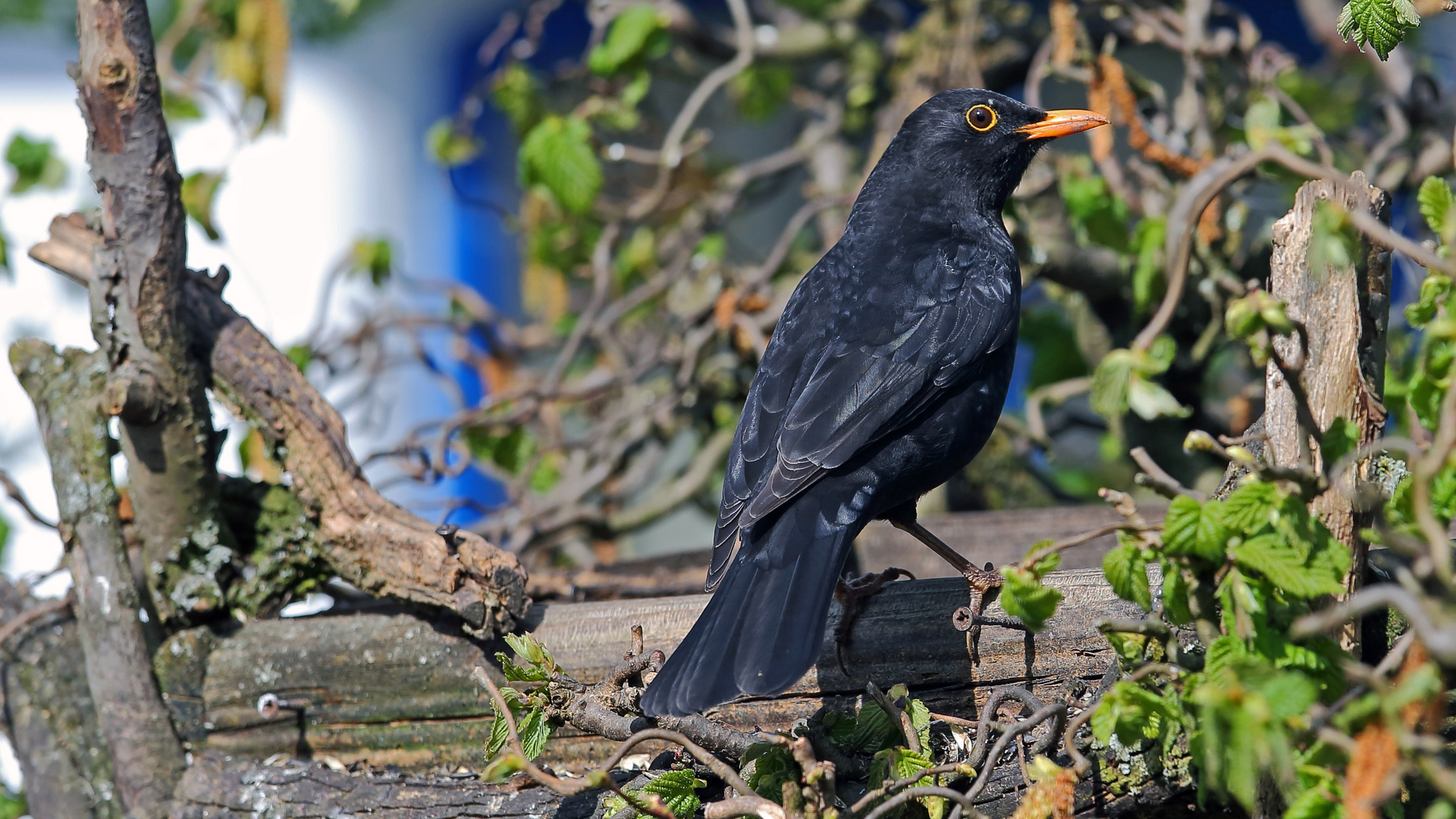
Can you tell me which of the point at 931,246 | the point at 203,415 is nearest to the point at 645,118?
the point at 931,246

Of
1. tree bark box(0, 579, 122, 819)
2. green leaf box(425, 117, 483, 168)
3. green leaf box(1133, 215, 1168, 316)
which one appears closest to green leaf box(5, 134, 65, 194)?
green leaf box(425, 117, 483, 168)

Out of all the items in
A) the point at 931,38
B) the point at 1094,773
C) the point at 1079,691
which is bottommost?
the point at 1094,773

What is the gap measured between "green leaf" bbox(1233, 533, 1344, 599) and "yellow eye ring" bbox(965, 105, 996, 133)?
2.04 m

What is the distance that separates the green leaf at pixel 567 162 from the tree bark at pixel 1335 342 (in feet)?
9.75

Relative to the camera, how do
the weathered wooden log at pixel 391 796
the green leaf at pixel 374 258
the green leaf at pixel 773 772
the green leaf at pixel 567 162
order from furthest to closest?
the green leaf at pixel 374 258 < the green leaf at pixel 567 162 < the weathered wooden log at pixel 391 796 < the green leaf at pixel 773 772

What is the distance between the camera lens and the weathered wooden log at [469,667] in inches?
87.4

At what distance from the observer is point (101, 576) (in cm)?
279

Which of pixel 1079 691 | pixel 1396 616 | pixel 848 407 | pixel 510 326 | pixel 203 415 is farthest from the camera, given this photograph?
pixel 510 326

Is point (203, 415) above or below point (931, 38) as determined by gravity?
below

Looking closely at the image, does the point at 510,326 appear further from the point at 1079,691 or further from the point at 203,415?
the point at 1079,691

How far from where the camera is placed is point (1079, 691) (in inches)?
84.0

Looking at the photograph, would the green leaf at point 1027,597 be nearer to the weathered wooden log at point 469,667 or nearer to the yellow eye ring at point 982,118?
the weathered wooden log at point 469,667

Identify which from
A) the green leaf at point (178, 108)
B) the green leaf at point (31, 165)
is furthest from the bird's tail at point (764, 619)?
the green leaf at point (178, 108)

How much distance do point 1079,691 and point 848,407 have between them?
778mm
